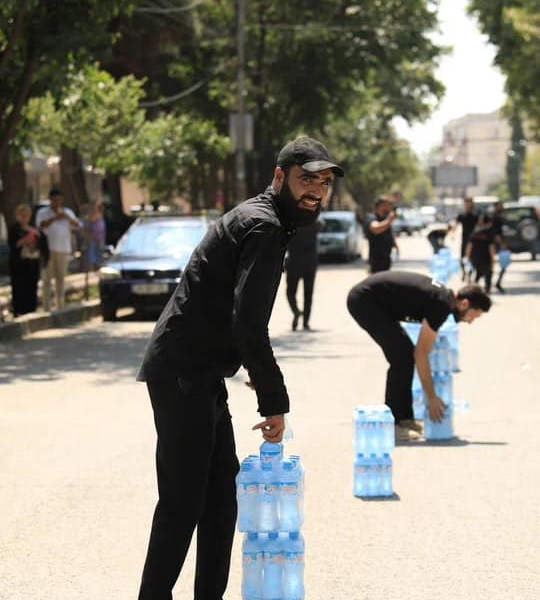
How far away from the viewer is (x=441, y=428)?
10.8 metres

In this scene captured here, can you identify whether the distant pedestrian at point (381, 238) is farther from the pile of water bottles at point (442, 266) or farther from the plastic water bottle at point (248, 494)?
the plastic water bottle at point (248, 494)

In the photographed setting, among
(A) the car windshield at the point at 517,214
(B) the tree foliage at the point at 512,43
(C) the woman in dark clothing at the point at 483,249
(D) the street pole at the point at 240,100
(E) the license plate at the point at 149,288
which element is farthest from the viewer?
(A) the car windshield at the point at 517,214

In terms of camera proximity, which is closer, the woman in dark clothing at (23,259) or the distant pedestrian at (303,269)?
the distant pedestrian at (303,269)

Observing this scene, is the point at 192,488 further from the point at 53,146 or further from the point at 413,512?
the point at 53,146

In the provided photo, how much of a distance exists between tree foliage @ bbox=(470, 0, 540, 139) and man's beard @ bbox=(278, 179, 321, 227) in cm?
3291

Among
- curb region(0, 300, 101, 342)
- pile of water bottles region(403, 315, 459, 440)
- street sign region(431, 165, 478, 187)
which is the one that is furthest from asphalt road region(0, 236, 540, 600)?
street sign region(431, 165, 478, 187)

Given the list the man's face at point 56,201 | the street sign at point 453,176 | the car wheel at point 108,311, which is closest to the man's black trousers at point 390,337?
the car wheel at point 108,311

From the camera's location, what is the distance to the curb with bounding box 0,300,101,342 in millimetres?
20000

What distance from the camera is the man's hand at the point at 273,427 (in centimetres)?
520

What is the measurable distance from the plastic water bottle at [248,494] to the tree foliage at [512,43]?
32677mm

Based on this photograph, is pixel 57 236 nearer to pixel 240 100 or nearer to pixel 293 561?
pixel 293 561

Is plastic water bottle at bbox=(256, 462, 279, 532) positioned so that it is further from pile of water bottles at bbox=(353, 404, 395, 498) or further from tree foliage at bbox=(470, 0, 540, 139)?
tree foliage at bbox=(470, 0, 540, 139)

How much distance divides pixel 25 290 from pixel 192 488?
1721cm

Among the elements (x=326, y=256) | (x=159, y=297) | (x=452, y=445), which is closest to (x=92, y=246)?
(x=159, y=297)
